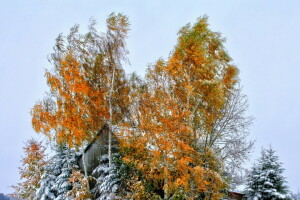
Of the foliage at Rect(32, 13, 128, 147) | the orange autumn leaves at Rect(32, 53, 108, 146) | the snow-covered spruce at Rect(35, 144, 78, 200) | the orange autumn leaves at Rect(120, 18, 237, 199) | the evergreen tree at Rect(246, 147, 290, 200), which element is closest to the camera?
the orange autumn leaves at Rect(120, 18, 237, 199)

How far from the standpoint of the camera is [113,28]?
1441 centimetres

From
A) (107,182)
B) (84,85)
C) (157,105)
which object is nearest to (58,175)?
(107,182)

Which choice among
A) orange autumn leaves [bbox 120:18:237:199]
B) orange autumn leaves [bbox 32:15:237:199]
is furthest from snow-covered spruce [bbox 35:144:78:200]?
orange autumn leaves [bbox 120:18:237:199]

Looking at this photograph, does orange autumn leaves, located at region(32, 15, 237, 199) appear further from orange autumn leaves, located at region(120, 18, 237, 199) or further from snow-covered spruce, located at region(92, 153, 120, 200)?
snow-covered spruce, located at region(92, 153, 120, 200)

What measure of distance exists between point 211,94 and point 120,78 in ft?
20.5

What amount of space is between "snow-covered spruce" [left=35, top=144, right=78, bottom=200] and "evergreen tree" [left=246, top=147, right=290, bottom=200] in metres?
11.2

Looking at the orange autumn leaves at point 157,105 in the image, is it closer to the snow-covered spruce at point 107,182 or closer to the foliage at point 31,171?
the snow-covered spruce at point 107,182

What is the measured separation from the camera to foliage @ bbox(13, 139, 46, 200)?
14.4 m

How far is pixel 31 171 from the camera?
14781mm

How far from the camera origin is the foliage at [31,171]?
47.3 feet

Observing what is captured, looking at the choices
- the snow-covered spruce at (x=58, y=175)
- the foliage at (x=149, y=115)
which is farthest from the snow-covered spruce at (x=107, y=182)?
the snow-covered spruce at (x=58, y=175)

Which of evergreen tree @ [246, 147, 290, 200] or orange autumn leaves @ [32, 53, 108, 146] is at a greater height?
orange autumn leaves @ [32, 53, 108, 146]

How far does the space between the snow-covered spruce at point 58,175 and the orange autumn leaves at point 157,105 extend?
2191mm

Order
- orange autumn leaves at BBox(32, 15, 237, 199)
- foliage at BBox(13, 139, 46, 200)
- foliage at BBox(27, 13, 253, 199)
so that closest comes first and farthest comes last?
orange autumn leaves at BBox(32, 15, 237, 199)
foliage at BBox(27, 13, 253, 199)
foliage at BBox(13, 139, 46, 200)
